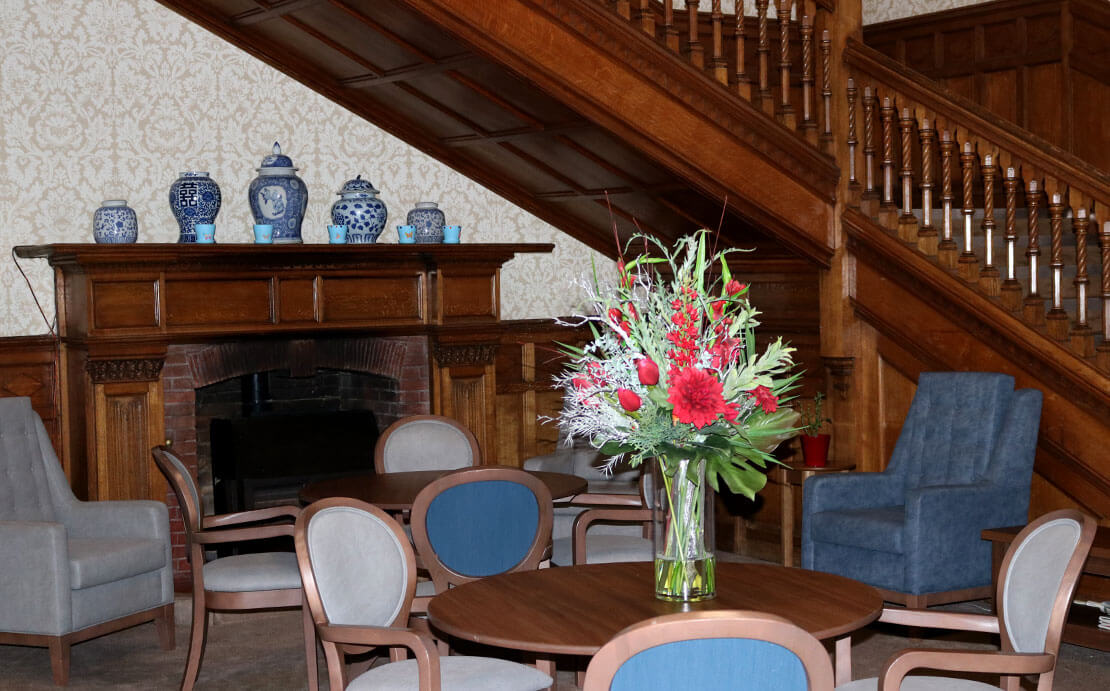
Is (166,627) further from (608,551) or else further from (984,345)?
(984,345)

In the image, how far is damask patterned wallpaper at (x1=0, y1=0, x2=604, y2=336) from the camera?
5.79m

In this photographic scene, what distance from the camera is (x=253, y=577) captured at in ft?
14.5

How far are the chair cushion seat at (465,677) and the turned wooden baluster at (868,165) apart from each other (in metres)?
3.37

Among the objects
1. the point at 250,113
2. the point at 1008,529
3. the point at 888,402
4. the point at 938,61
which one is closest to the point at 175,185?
the point at 250,113

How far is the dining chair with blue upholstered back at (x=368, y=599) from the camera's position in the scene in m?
3.07

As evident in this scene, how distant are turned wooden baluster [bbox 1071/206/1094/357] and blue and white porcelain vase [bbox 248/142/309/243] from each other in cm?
352

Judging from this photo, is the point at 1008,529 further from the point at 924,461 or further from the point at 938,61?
the point at 938,61

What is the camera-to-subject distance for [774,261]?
255 inches

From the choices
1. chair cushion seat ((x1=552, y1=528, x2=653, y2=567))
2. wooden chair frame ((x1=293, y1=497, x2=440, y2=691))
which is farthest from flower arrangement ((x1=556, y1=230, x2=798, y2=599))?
chair cushion seat ((x1=552, y1=528, x2=653, y2=567))

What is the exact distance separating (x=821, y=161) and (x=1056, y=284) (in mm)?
1215

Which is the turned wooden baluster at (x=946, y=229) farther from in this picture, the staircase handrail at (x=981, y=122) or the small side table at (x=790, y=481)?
the small side table at (x=790, y=481)

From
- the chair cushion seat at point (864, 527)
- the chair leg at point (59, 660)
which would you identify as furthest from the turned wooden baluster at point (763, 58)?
the chair leg at point (59, 660)

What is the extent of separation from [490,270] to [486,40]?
1.87m

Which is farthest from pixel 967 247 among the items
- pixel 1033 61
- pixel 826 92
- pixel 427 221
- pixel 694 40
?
pixel 427 221
